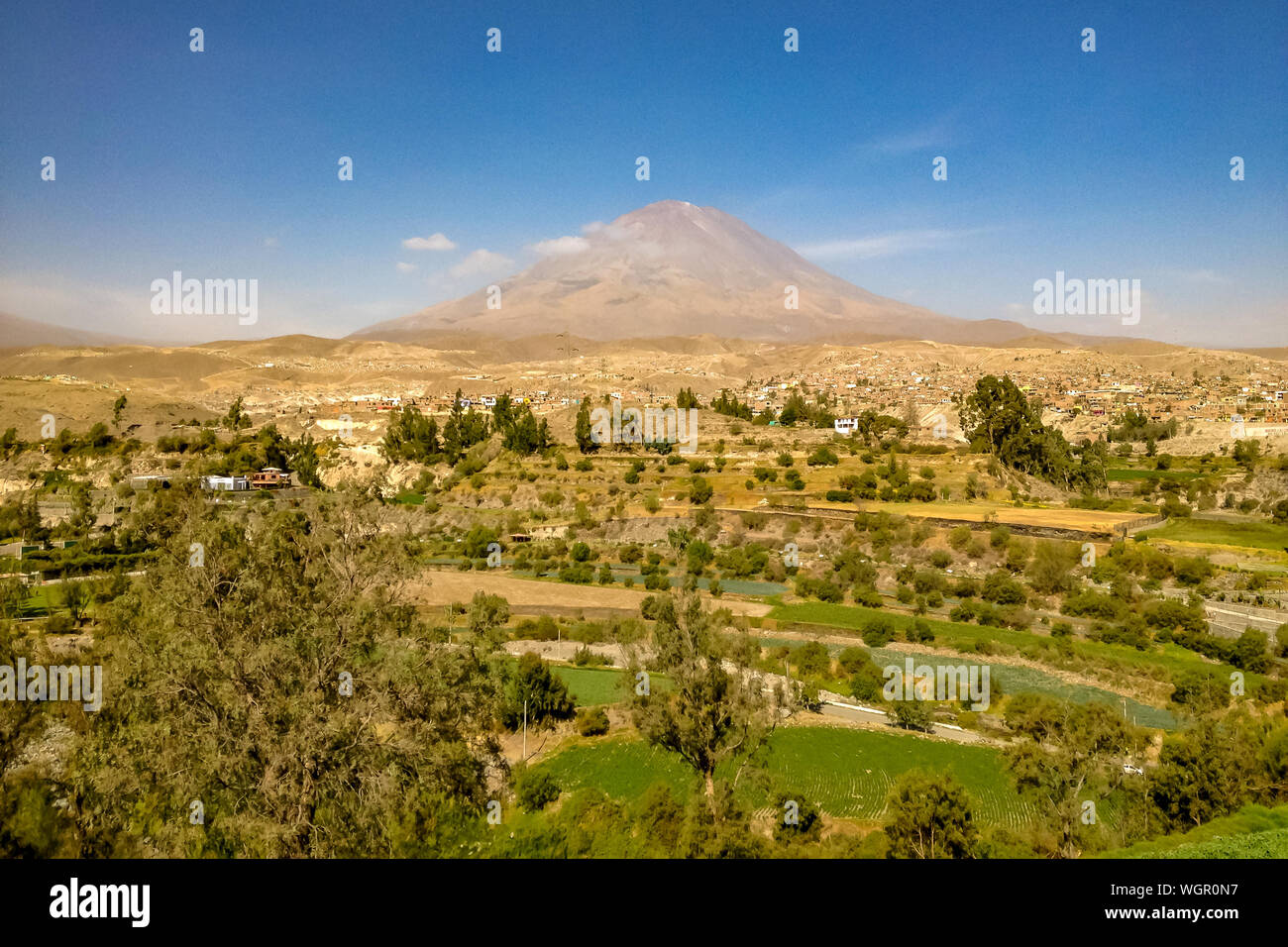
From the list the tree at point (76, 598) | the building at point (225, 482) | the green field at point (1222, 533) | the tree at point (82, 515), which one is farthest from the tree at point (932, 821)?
the building at point (225, 482)

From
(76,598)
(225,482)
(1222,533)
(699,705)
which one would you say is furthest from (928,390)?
(699,705)

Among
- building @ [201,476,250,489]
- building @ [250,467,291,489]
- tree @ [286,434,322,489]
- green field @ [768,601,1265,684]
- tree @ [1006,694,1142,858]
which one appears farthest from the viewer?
tree @ [286,434,322,489]

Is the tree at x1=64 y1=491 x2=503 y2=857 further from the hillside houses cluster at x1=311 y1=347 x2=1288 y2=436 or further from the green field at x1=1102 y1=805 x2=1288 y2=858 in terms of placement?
the hillside houses cluster at x1=311 y1=347 x2=1288 y2=436
